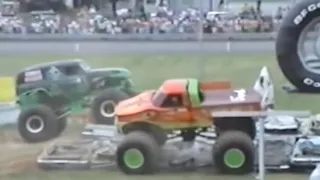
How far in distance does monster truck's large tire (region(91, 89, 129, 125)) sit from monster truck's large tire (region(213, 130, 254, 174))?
42 cm

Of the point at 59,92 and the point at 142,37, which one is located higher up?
the point at 142,37

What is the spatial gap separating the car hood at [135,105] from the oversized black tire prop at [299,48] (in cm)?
54

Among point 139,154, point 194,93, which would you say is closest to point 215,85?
point 194,93

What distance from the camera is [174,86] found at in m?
3.33

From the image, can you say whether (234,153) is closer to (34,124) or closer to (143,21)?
(143,21)

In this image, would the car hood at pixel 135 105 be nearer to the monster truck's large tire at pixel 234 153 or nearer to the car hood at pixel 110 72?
the car hood at pixel 110 72

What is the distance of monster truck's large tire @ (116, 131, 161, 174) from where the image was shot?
3271mm

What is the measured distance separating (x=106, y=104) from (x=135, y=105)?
0.13 m

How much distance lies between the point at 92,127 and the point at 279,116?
705 mm

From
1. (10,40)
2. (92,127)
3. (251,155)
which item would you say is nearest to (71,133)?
(92,127)

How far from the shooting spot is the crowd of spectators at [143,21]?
3375 mm

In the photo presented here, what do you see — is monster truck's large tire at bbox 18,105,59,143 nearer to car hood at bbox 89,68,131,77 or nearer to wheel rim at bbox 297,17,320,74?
car hood at bbox 89,68,131,77

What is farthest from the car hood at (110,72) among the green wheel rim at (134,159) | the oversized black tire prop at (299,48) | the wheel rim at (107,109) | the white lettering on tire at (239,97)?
the oversized black tire prop at (299,48)

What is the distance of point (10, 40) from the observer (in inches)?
137
